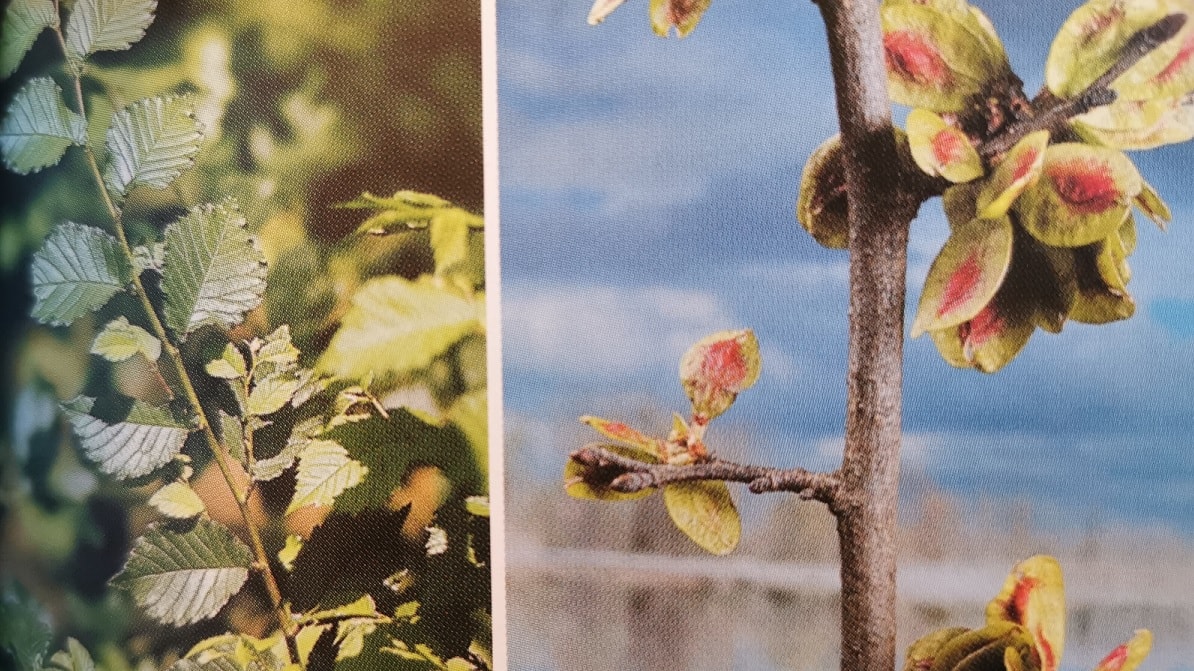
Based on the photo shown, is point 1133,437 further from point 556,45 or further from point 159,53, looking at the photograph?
point 159,53

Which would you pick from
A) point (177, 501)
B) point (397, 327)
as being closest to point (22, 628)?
point (177, 501)

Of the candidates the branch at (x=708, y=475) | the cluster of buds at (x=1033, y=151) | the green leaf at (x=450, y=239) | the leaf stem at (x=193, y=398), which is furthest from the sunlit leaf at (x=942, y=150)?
the leaf stem at (x=193, y=398)

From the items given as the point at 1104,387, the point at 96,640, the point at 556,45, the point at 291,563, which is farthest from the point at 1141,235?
the point at 96,640

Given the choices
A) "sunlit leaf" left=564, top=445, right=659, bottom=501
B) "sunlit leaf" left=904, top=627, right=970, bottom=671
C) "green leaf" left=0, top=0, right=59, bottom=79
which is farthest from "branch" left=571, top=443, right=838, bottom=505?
"green leaf" left=0, top=0, right=59, bottom=79

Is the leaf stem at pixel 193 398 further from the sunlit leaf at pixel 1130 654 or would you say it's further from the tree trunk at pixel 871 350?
the sunlit leaf at pixel 1130 654

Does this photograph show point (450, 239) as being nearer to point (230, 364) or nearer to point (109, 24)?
point (230, 364)

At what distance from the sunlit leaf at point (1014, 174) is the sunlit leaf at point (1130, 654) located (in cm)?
34

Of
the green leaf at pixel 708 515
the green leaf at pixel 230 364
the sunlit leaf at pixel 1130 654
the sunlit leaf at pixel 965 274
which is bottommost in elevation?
the sunlit leaf at pixel 1130 654

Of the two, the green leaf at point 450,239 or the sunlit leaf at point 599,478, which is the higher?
the green leaf at point 450,239

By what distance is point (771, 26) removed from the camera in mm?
680

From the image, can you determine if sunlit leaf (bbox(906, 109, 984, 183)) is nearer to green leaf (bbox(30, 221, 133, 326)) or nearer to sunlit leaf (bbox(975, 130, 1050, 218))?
sunlit leaf (bbox(975, 130, 1050, 218))

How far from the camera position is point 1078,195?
0.65 metres

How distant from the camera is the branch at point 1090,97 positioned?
2.14 ft

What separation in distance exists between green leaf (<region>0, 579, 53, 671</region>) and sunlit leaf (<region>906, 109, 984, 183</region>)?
0.81 metres
